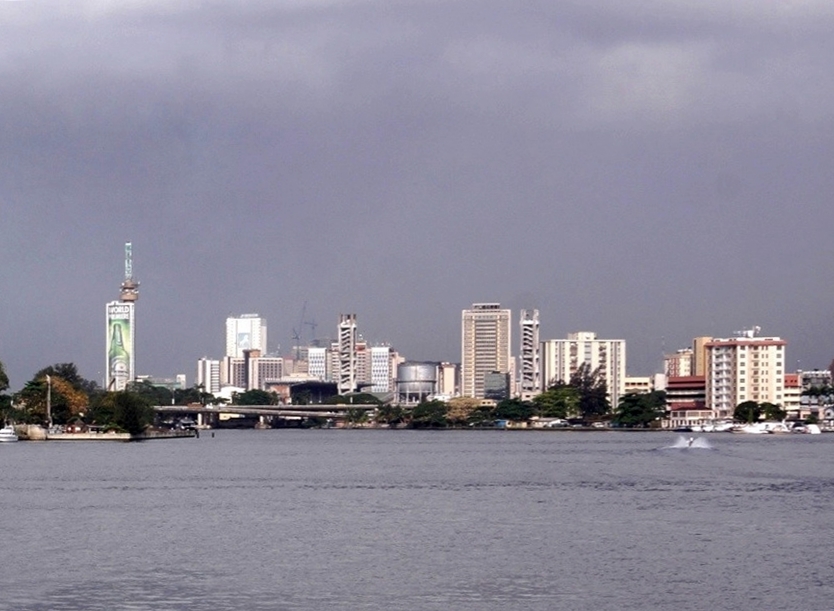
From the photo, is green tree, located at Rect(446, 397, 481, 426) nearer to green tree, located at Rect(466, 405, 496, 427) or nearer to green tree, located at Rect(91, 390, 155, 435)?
green tree, located at Rect(466, 405, 496, 427)

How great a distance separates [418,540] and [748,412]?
463 ft

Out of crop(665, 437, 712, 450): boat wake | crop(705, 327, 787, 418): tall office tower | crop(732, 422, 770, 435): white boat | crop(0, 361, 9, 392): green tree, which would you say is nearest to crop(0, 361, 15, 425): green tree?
crop(0, 361, 9, 392): green tree

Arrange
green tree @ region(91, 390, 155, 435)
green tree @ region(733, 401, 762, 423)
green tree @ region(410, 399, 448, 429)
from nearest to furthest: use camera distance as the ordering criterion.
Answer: green tree @ region(91, 390, 155, 435), green tree @ region(733, 401, 762, 423), green tree @ region(410, 399, 448, 429)

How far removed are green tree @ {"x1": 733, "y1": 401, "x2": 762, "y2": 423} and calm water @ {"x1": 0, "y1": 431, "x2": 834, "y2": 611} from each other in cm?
10911

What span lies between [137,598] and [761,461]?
52278 mm

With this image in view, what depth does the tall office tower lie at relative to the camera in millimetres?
180500

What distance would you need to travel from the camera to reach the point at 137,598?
24.9m

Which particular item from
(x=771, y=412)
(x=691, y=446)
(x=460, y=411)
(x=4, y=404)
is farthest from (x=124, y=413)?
(x=460, y=411)

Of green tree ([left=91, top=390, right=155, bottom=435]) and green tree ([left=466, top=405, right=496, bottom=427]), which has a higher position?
green tree ([left=91, top=390, right=155, bottom=435])

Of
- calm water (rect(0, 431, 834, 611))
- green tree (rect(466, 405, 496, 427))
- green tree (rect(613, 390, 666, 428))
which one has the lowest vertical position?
green tree (rect(466, 405, 496, 427))

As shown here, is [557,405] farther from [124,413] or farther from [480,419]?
[124,413]

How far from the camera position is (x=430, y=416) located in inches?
7608

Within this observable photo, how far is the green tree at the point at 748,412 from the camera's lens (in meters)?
168

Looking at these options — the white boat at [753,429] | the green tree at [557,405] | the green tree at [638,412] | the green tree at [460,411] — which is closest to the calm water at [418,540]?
the white boat at [753,429]
